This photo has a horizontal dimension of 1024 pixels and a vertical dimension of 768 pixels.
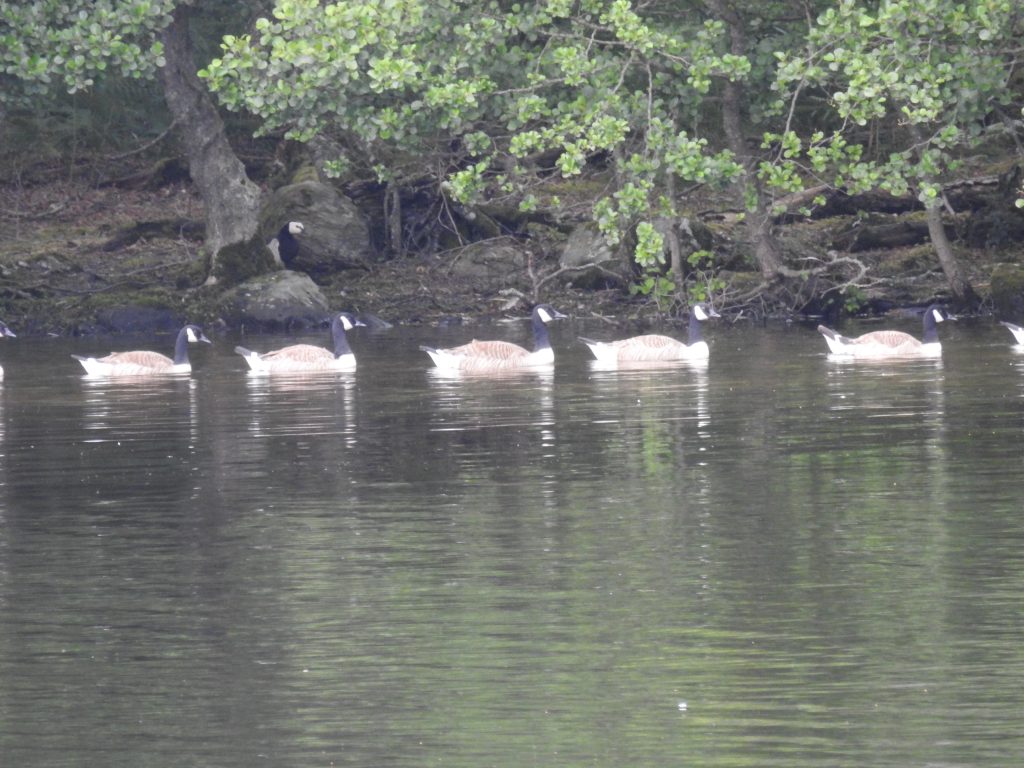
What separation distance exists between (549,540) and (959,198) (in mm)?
27781

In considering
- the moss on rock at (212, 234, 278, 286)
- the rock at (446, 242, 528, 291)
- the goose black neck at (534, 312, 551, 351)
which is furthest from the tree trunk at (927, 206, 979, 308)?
the moss on rock at (212, 234, 278, 286)

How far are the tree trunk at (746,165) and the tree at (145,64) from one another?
31.4 ft

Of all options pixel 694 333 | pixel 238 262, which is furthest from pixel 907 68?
pixel 238 262

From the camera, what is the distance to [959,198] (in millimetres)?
38469

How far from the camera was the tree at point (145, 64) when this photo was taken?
33031 mm

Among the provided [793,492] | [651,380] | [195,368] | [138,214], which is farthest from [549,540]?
[138,214]

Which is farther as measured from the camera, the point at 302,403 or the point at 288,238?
the point at 288,238

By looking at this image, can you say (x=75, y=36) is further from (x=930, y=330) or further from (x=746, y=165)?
(x=930, y=330)

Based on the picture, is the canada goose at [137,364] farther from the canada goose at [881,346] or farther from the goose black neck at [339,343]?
the canada goose at [881,346]

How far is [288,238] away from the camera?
41.1 metres

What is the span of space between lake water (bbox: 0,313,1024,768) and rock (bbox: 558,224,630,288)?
19.5 m

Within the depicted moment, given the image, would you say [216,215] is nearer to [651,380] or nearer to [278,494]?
[651,380]

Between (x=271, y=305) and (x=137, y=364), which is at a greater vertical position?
(x=271, y=305)

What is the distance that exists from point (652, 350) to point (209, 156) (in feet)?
45.4
